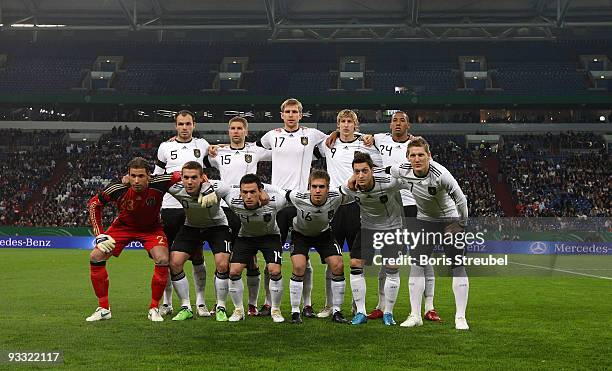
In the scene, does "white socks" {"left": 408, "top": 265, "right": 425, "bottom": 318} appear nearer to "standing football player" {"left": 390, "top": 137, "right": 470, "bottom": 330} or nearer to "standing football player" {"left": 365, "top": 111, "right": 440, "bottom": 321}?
"standing football player" {"left": 390, "top": 137, "right": 470, "bottom": 330}

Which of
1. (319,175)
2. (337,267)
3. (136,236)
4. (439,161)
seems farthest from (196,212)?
(439,161)

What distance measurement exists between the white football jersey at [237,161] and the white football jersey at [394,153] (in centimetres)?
158

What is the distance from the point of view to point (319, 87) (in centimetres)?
4803

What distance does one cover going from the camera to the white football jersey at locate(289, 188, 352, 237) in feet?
31.0

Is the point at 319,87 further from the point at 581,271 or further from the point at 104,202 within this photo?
the point at 104,202

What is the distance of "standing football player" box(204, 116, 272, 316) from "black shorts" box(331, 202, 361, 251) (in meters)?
1.23

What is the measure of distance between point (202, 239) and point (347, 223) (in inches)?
77.1

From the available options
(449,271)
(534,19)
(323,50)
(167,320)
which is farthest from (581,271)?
(323,50)

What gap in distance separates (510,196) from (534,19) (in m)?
10.0

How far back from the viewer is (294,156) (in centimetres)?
1039

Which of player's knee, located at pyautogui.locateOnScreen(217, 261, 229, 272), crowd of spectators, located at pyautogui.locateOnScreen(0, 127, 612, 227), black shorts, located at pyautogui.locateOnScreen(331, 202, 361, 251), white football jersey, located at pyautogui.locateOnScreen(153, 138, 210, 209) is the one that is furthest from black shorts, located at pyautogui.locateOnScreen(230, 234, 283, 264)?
crowd of spectators, located at pyautogui.locateOnScreen(0, 127, 612, 227)

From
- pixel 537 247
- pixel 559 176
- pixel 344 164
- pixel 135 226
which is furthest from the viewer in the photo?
pixel 559 176

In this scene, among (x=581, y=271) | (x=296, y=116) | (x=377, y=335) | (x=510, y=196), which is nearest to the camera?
(x=377, y=335)

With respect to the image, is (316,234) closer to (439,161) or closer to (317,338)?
(317,338)
